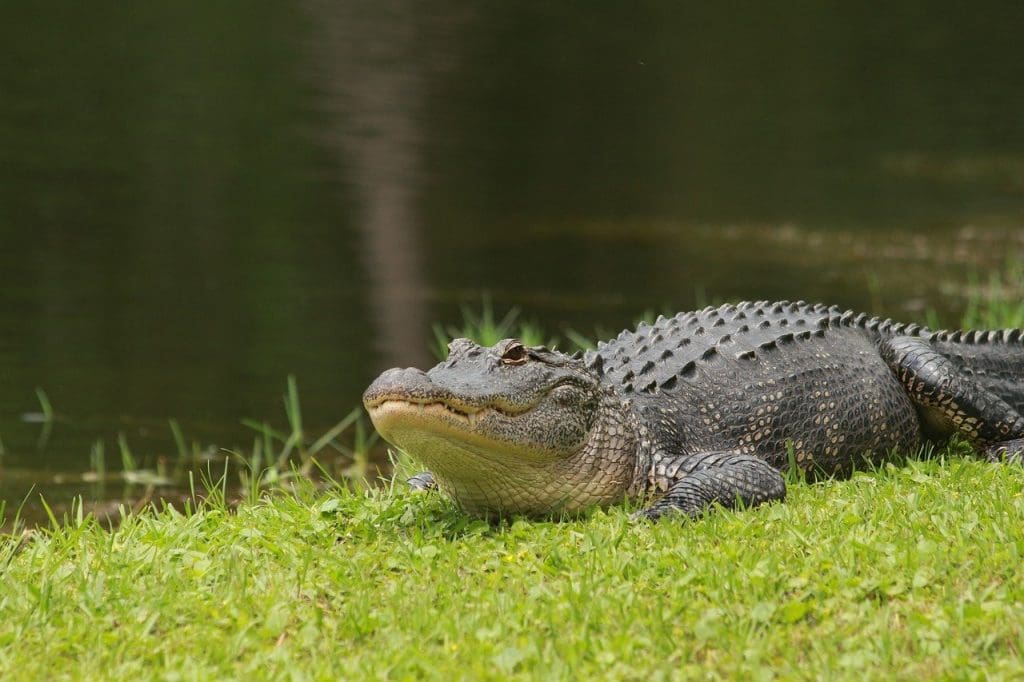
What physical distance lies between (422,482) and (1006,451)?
2554mm

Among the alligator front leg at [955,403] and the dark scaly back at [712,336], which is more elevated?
the dark scaly back at [712,336]

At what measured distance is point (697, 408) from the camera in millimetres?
5867

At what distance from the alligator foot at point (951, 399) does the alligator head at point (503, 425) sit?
63.6 inches

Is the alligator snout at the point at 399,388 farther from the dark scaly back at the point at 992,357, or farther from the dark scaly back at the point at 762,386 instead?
the dark scaly back at the point at 992,357

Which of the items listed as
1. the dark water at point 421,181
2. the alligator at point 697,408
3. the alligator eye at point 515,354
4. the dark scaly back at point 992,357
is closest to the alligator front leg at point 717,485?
the alligator at point 697,408

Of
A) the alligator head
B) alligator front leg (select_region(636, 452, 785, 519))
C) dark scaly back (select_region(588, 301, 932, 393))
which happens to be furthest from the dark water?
alligator front leg (select_region(636, 452, 785, 519))

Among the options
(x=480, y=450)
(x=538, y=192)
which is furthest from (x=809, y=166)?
(x=480, y=450)

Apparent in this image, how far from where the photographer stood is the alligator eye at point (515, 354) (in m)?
5.25

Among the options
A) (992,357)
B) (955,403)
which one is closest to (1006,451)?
(955,403)

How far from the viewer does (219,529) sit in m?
5.10

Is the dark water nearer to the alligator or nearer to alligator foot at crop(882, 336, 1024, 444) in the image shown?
the alligator

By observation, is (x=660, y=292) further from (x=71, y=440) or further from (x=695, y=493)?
(x=695, y=493)

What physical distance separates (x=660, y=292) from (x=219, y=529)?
352 inches

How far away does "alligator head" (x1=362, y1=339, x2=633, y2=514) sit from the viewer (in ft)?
15.6
